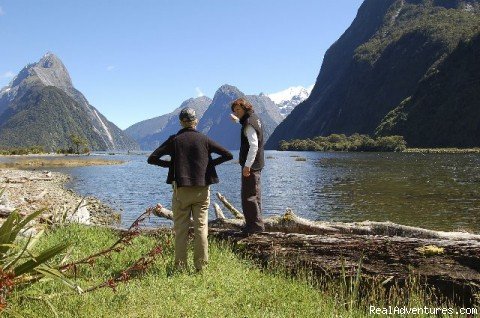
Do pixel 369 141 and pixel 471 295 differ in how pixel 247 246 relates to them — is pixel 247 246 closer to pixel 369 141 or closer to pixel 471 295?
pixel 471 295

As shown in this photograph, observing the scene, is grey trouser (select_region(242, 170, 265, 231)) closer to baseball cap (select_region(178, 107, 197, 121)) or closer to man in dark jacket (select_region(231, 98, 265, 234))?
man in dark jacket (select_region(231, 98, 265, 234))

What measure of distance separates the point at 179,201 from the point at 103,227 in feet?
12.7

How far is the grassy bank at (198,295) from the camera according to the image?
549 cm

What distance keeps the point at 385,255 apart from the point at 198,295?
3329mm

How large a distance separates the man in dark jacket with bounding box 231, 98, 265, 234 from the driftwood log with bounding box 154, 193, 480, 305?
1.28 ft

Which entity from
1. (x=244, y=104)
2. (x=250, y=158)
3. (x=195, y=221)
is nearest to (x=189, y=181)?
(x=195, y=221)

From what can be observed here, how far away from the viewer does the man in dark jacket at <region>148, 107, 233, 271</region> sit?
25.3 feet

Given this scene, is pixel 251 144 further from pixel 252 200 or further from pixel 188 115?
pixel 188 115

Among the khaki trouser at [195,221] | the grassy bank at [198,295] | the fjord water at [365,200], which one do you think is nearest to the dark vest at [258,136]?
the khaki trouser at [195,221]

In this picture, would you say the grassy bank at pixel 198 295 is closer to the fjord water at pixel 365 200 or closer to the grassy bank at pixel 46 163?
the fjord water at pixel 365 200

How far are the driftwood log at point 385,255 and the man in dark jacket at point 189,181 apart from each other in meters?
1.33

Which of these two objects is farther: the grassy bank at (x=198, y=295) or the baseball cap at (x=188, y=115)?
the baseball cap at (x=188, y=115)

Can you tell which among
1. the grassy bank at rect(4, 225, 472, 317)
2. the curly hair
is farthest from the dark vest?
the grassy bank at rect(4, 225, 472, 317)

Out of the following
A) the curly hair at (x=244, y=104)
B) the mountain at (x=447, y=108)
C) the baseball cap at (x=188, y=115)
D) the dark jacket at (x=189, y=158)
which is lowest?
the dark jacket at (x=189, y=158)
